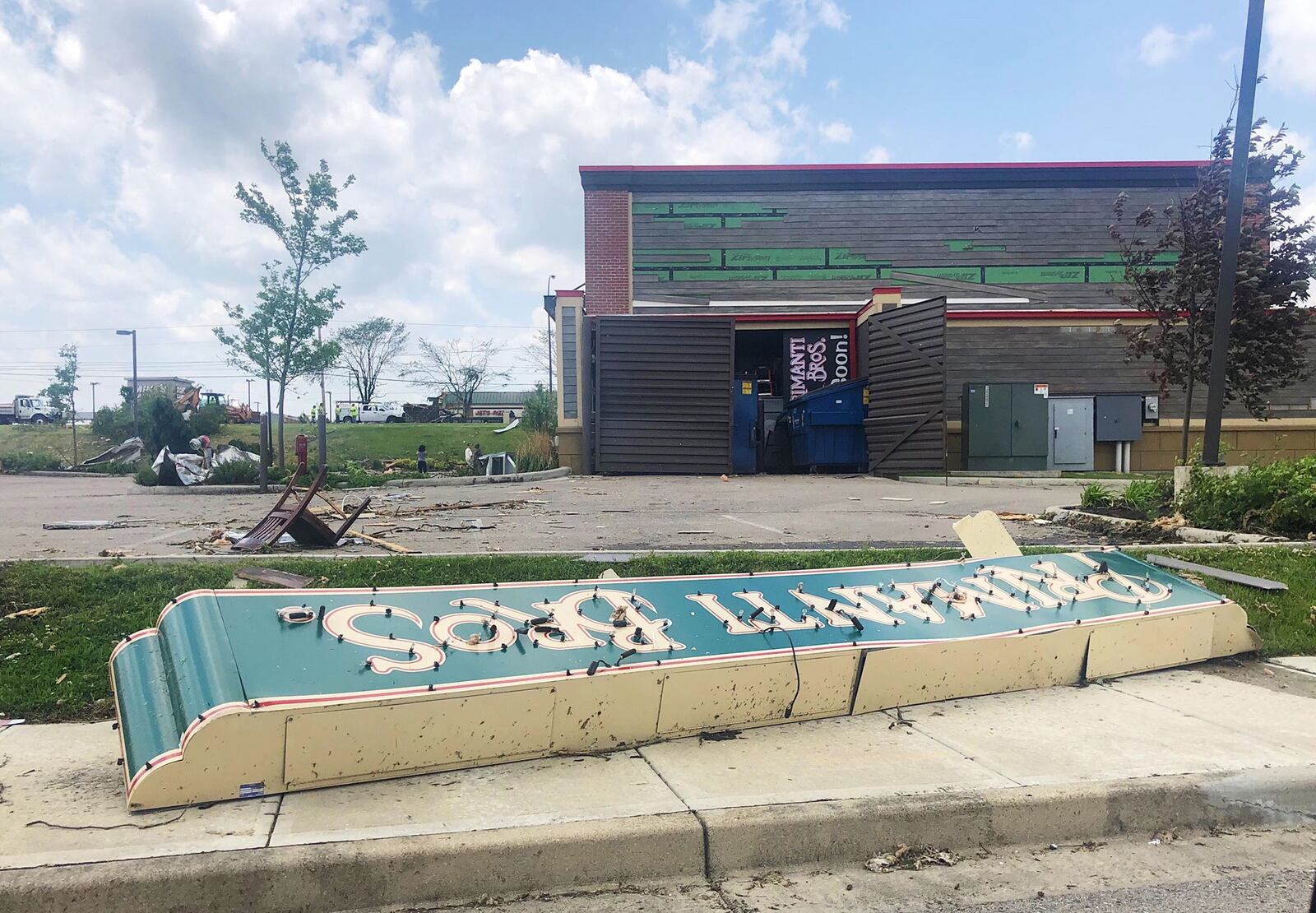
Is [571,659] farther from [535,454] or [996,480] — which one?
[535,454]

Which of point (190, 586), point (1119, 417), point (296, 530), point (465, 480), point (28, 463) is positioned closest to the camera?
point (190, 586)

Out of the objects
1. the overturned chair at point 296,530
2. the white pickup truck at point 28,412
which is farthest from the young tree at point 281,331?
the white pickup truck at point 28,412

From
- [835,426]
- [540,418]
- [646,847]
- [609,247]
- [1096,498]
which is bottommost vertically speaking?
[646,847]

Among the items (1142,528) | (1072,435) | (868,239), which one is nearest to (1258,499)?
(1142,528)

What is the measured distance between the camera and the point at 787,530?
9922mm

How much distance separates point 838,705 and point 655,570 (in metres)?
2.60

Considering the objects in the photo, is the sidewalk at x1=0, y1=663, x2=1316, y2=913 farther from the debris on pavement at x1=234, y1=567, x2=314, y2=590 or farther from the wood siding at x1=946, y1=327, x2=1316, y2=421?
the wood siding at x1=946, y1=327, x2=1316, y2=421

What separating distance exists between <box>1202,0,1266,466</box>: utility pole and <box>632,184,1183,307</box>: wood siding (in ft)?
51.4

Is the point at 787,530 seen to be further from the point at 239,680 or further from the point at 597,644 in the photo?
the point at 239,680

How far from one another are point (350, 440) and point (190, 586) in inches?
1151

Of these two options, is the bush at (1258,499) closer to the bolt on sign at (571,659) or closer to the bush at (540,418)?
the bolt on sign at (571,659)

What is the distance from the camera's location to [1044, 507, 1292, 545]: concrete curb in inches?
331

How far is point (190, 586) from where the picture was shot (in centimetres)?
608

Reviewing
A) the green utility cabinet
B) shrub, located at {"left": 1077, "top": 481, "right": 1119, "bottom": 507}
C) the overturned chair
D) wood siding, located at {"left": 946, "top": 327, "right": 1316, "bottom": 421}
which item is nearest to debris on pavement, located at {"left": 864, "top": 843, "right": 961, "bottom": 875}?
the overturned chair
